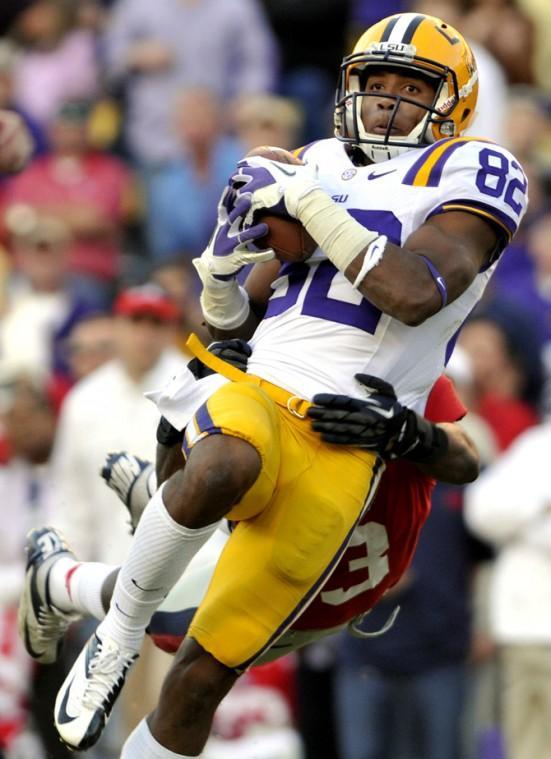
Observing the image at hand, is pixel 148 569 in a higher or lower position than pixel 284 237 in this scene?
lower

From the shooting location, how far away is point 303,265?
571 cm

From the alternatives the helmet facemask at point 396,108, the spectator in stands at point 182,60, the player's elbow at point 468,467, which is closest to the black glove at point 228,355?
the helmet facemask at point 396,108

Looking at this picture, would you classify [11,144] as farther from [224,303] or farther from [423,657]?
[423,657]

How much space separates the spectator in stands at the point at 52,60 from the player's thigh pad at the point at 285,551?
702 cm

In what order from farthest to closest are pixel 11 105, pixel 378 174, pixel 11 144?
pixel 11 105 → pixel 11 144 → pixel 378 174

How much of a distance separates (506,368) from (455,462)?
10.6ft

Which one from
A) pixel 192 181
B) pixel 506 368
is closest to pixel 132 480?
pixel 506 368

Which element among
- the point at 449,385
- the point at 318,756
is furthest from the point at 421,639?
the point at 449,385

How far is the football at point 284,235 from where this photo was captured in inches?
215

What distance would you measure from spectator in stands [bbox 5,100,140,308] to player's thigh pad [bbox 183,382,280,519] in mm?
5734

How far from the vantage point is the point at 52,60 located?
481 inches

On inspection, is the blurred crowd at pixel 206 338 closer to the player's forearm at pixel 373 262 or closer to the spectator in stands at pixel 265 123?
the spectator in stands at pixel 265 123

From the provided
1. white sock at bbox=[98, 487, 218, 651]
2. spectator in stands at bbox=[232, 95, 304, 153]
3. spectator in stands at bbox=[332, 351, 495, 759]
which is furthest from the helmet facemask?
spectator in stands at bbox=[232, 95, 304, 153]

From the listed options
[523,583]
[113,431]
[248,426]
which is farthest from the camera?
[113,431]
